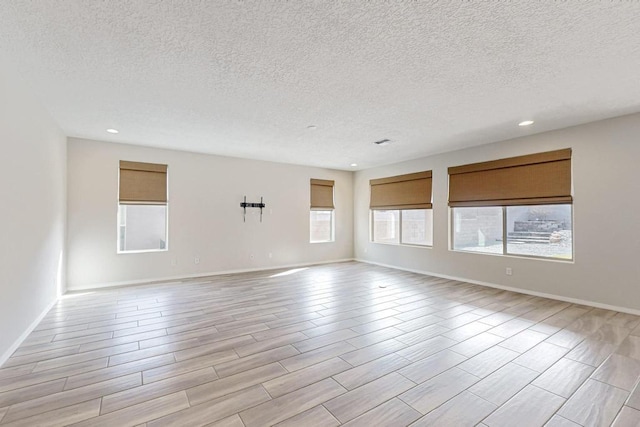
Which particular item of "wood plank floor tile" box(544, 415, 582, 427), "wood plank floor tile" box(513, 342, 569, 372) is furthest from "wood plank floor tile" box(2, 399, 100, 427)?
"wood plank floor tile" box(513, 342, 569, 372)

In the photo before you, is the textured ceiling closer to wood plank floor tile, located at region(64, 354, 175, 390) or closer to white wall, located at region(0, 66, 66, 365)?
white wall, located at region(0, 66, 66, 365)

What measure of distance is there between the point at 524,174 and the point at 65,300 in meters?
7.30

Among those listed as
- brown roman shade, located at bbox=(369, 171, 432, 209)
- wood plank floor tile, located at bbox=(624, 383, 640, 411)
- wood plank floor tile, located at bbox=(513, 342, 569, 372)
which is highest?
brown roman shade, located at bbox=(369, 171, 432, 209)

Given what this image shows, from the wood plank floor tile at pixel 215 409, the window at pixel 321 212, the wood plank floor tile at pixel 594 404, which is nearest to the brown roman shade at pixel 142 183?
the window at pixel 321 212

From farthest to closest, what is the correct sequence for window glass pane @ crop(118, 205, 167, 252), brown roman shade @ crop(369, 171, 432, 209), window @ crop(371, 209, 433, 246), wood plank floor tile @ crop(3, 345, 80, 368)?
window @ crop(371, 209, 433, 246), brown roman shade @ crop(369, 171, 432, 209), window glass pane @ crop(118, 205, 167, 252), wood plank floor tile @ crop(3, 345, 80, 368)

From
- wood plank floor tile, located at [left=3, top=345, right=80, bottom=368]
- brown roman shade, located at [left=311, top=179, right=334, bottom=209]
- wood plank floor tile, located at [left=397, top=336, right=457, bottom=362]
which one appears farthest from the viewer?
brown roman shade, located at [left=311, top=179, right=334, bottom=209]

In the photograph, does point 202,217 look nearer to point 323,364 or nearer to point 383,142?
point 383,142

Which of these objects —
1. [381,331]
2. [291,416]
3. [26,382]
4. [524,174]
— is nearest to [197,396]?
[291,416]

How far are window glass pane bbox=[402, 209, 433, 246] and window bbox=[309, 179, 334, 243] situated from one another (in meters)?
1.99

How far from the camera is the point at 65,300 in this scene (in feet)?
14.1

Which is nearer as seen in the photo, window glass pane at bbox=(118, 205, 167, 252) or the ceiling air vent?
the ceiling air vent

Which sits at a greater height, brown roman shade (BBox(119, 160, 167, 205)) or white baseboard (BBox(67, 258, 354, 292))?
brown roman shade (BBox(119, 160, 167, 205))

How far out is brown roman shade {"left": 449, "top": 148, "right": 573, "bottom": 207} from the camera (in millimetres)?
4422

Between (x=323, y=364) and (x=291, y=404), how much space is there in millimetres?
571
